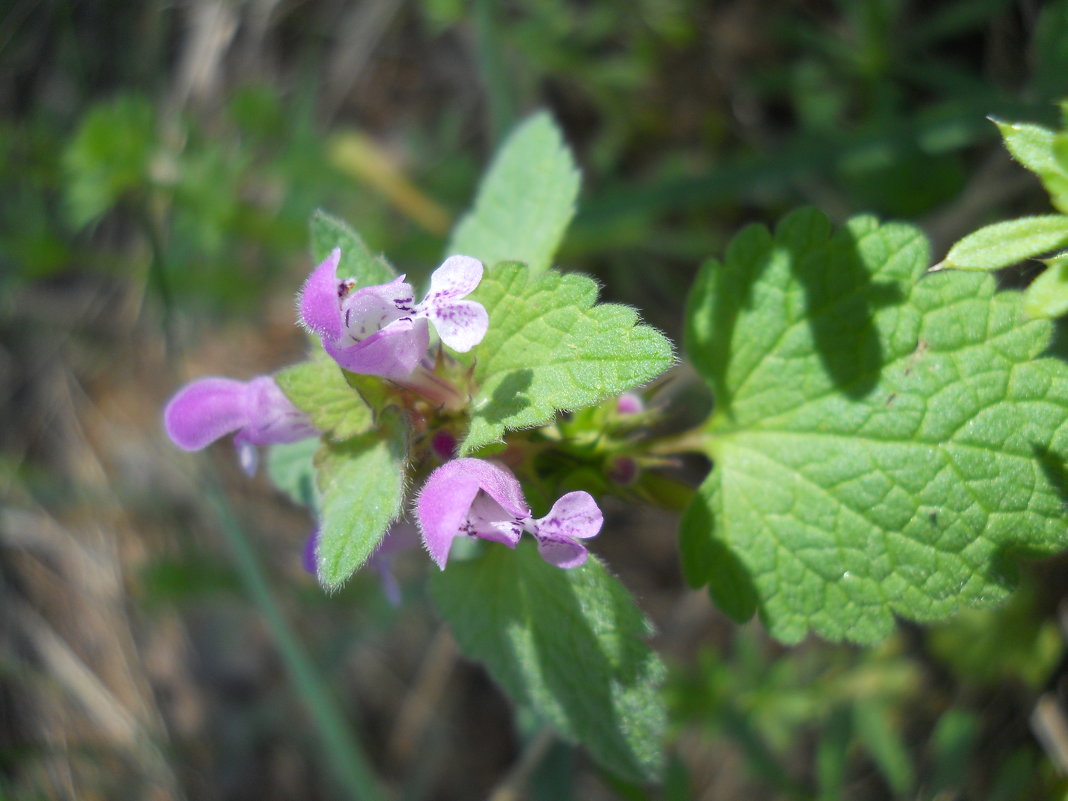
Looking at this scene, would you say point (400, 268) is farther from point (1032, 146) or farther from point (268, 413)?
point (1032, 146)

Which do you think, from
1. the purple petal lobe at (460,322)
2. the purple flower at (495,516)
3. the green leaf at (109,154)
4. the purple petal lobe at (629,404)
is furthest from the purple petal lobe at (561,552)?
the green leaf at (109,154)

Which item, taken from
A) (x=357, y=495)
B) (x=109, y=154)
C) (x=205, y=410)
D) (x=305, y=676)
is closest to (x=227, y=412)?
(x=205, y=410)

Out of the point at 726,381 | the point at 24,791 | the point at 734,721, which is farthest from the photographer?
the point at 24,791

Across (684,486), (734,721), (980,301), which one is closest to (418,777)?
(734,721)

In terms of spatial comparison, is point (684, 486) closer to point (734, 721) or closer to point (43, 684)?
point (734, 721)

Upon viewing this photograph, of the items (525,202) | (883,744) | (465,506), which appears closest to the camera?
(465,506)

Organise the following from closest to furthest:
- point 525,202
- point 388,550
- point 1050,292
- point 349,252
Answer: point 1050,292 < point 349,252 < point 388,550 < point 525,202

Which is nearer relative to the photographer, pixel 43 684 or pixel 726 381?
pixel 726 381
